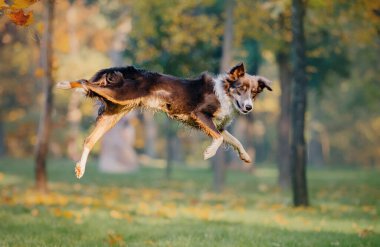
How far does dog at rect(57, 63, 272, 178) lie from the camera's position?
5.83 m

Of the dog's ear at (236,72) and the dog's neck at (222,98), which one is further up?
the dog's ear at (236,72)

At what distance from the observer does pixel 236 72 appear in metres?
6.00

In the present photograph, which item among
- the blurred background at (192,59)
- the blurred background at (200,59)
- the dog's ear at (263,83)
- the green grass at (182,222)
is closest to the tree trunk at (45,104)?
the blurred background at (192,59)

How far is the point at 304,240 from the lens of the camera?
763cm

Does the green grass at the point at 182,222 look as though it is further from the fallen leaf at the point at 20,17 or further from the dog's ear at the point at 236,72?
the fallen leaf at the point at 20,17

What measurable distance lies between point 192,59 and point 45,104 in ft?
28.8

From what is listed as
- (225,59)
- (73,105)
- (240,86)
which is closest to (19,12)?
(240,86)

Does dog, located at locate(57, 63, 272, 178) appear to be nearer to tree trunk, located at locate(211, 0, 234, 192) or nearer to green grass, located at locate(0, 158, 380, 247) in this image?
green grass, located at locate(0, 158, 380, 247)

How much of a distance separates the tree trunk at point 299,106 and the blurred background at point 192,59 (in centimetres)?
76

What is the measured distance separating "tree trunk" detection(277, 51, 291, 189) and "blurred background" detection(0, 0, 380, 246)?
0.04m

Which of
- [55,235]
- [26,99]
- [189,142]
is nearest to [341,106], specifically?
[189,142]

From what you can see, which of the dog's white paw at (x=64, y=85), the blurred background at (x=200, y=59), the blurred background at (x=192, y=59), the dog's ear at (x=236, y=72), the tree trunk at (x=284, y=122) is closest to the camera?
the dog's white paw at (x=64, y=85)

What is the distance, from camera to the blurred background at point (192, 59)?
1802cm

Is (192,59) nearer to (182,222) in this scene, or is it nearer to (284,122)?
(284,122)
